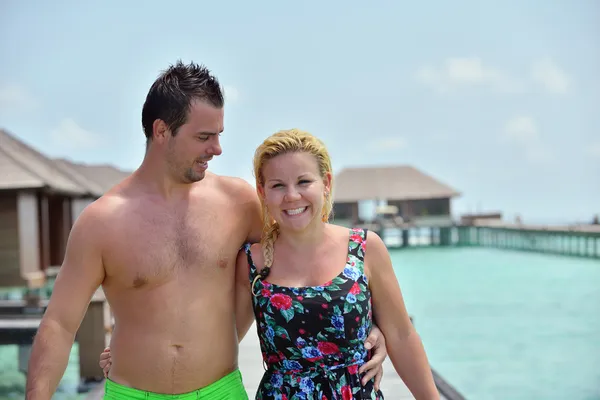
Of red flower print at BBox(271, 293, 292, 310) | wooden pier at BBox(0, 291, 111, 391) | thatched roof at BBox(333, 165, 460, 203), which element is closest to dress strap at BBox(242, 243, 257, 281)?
red flower print at BBox(271, 293, 292, 310)

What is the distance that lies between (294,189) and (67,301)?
0.87m

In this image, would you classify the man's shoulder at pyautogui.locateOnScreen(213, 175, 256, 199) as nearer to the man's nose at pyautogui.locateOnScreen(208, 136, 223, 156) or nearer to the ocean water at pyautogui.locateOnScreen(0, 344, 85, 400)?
the man's nose at pyautogui.locateOnScreen(208, 136, 223, 156)

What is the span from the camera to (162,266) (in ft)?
6.75

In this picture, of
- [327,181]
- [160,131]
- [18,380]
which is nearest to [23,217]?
[18,380]

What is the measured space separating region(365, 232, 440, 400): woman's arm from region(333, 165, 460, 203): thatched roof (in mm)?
40292

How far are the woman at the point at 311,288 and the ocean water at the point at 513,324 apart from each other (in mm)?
9372

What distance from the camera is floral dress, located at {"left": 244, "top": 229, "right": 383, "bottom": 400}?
1938 mm

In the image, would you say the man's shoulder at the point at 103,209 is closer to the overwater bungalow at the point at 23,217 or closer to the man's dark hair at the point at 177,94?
the man's dark hair at the point at 177,94

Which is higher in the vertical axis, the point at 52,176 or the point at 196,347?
the point at 52,176

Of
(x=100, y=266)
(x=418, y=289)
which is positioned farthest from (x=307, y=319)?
(x=418, y=289)

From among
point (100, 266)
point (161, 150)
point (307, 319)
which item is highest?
point (161, 150)

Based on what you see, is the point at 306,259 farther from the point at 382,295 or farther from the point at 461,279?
the point at 461,279

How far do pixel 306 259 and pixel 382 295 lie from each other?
31 cm

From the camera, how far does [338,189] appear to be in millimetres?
44500
